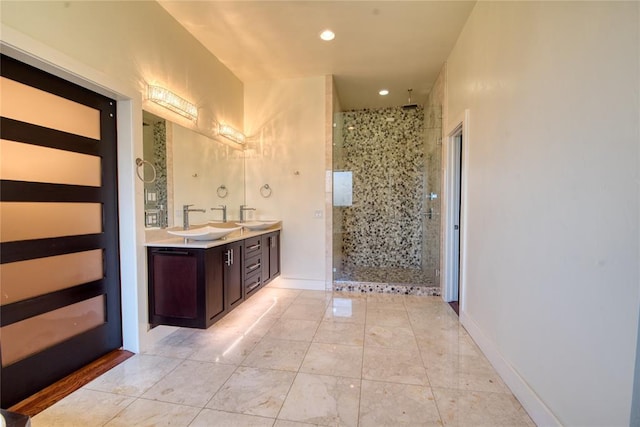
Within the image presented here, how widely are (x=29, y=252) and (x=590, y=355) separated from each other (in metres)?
3.08

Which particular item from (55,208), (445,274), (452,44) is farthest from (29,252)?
(452,44)

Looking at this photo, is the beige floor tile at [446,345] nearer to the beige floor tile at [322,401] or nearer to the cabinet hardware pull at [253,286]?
the beige floor tile at [322,401]

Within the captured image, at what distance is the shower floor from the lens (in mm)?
3896

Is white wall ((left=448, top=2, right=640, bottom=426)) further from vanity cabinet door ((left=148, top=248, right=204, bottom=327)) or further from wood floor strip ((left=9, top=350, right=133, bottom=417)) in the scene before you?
wood floor strip ((left=9, top=350, right=133, bottom=417))

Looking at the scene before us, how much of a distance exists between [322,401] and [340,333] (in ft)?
3.19

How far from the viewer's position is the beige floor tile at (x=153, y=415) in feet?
5.15

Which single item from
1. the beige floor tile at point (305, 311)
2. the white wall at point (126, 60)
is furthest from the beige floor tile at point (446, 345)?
the white wall at point (126, 60)

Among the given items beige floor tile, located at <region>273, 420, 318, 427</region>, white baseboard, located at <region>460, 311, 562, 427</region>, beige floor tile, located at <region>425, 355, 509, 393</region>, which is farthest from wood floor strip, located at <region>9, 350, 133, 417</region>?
white baseboard, located at <region>460, 311, 562, 427</region>

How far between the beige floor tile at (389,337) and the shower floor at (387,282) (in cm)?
116

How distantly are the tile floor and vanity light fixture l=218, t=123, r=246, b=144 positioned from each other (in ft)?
7.66

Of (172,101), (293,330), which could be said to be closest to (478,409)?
(293,330)

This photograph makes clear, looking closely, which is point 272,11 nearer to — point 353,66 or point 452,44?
point 353,66

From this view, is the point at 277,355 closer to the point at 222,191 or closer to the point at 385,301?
the point at 385,301

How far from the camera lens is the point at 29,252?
1.73 meters
